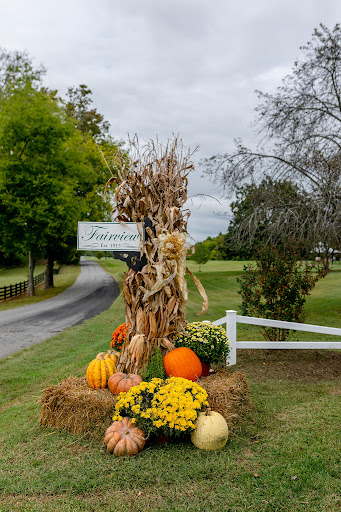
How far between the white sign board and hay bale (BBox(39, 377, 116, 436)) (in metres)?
1.72

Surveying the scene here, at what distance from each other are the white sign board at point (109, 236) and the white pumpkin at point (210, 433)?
85.1 inches

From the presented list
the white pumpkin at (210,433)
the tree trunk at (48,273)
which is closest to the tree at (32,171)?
the tree trunk at (48,273)

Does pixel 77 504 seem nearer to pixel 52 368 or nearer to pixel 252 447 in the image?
pixel 252 447

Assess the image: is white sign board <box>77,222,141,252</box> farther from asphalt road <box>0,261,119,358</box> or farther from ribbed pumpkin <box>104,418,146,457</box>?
asphalt road <box>0,261,119,358</box>

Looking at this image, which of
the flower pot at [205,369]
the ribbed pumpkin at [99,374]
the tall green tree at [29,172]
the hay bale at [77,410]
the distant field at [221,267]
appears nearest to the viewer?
the hay bale at [77,410]

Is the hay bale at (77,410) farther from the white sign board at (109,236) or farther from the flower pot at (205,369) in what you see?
the white sign board at (109,236)

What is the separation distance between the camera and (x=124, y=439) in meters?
3.70

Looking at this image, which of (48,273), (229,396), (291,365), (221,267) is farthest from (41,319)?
(221,267)

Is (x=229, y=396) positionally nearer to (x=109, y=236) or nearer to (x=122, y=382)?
(x=122, y=382)

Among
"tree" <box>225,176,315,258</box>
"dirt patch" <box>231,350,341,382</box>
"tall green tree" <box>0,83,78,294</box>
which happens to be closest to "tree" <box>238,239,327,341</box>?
"dirt patch" <box>231,350,341,382</box>

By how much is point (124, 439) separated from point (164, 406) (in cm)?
A: 50

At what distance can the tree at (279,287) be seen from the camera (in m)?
7.80

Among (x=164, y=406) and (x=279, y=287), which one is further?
(x=279, y=287)

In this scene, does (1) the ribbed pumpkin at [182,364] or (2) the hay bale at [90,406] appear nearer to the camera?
(2) the hay bale at [90,406]
